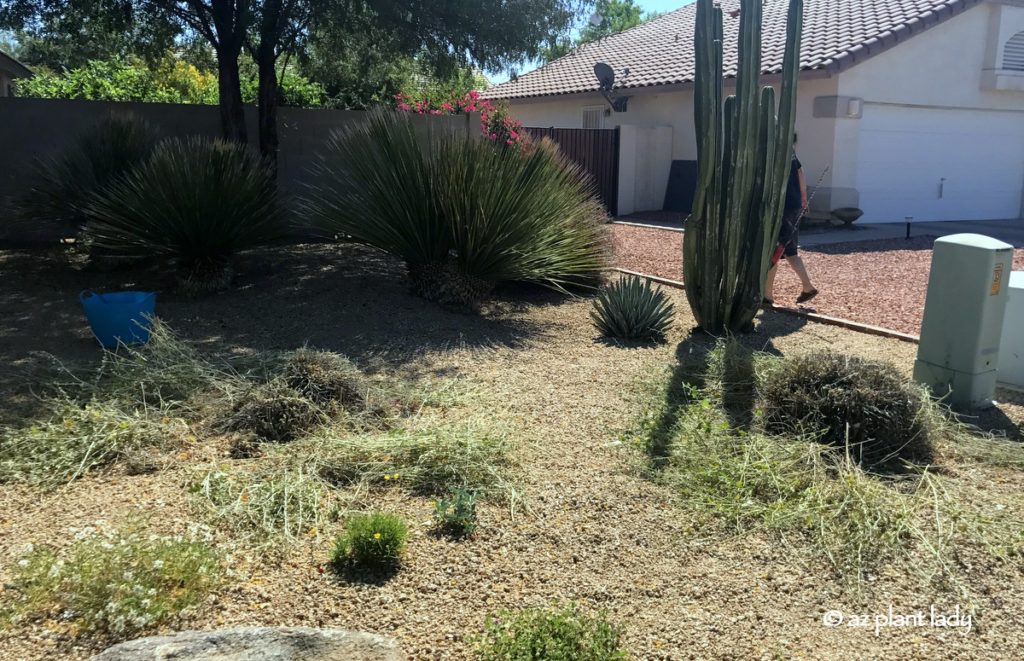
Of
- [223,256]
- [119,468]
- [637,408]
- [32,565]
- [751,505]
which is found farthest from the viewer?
[223,256]

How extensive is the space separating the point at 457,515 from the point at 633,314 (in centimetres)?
391

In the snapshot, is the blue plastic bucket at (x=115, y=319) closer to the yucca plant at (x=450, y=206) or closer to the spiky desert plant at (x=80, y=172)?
the yucca plant at (x=450, y=206)

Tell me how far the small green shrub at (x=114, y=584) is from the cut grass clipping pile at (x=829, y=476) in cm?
233

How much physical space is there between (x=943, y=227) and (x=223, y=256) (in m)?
13.9

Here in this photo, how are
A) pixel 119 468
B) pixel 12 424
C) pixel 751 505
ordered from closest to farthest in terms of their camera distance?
pixel 751 505 → pixel 119 468 → pixel 12 424

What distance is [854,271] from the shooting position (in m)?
11.6

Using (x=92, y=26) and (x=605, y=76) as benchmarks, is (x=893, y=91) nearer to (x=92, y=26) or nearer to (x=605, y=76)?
(x=605, y=76)

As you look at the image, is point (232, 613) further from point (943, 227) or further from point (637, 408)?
point (943, 227)

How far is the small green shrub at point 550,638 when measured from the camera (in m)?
3.04

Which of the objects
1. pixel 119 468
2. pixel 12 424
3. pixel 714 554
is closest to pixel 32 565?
pixel 119 468

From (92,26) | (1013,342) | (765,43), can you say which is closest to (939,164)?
(765,43)

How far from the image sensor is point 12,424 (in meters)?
Answer: 5.19

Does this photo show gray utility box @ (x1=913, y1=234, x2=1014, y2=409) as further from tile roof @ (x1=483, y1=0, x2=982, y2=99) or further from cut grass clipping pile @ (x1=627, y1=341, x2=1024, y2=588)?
tile roof @ (x1=483, y1=0, x2=982, y2=99)

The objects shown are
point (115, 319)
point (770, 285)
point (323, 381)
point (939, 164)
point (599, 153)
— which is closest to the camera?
point (323, 381)
